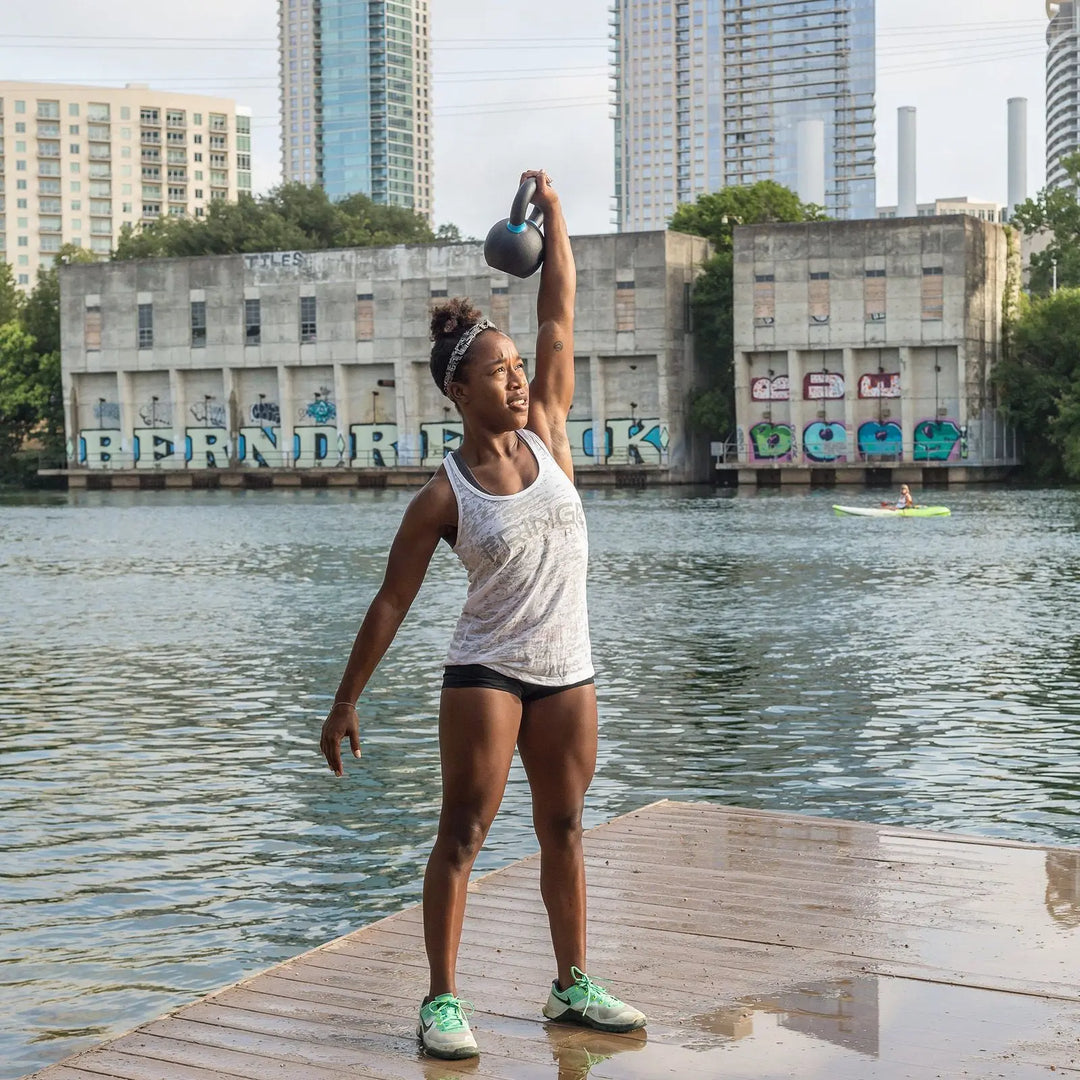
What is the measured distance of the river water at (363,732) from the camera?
8.70 metres

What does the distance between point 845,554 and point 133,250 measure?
72074 mm

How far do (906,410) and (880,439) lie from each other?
1.54 meters

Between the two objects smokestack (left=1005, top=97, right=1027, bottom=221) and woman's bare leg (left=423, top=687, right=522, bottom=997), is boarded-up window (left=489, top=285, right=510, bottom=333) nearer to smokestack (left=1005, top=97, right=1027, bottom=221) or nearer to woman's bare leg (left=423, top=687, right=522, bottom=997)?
woman's bare leg (left=423, top=687, right=522, bottom=997)

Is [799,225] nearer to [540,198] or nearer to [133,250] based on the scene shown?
[133,250]

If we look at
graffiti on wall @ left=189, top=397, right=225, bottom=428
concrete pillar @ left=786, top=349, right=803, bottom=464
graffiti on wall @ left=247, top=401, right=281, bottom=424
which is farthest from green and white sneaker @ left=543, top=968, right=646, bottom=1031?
graffiti on wall @ left=189, top=397, right=225, bottom=428

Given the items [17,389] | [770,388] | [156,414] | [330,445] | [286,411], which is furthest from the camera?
[17,389]

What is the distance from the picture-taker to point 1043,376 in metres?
68.8

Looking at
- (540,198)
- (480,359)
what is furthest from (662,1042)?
(540,198)

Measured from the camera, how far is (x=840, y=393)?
7044 cm

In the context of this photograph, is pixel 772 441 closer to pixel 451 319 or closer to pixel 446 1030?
pixel 451 319

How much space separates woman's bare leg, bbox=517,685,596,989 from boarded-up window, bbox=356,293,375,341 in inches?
2909

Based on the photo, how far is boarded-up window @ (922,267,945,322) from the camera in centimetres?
6800

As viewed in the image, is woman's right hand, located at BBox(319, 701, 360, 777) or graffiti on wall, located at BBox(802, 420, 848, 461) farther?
graffiti on wall, located at BBox(802, 420, 848, 461)

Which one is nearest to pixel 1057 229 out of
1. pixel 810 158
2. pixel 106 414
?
pixel 106 414
